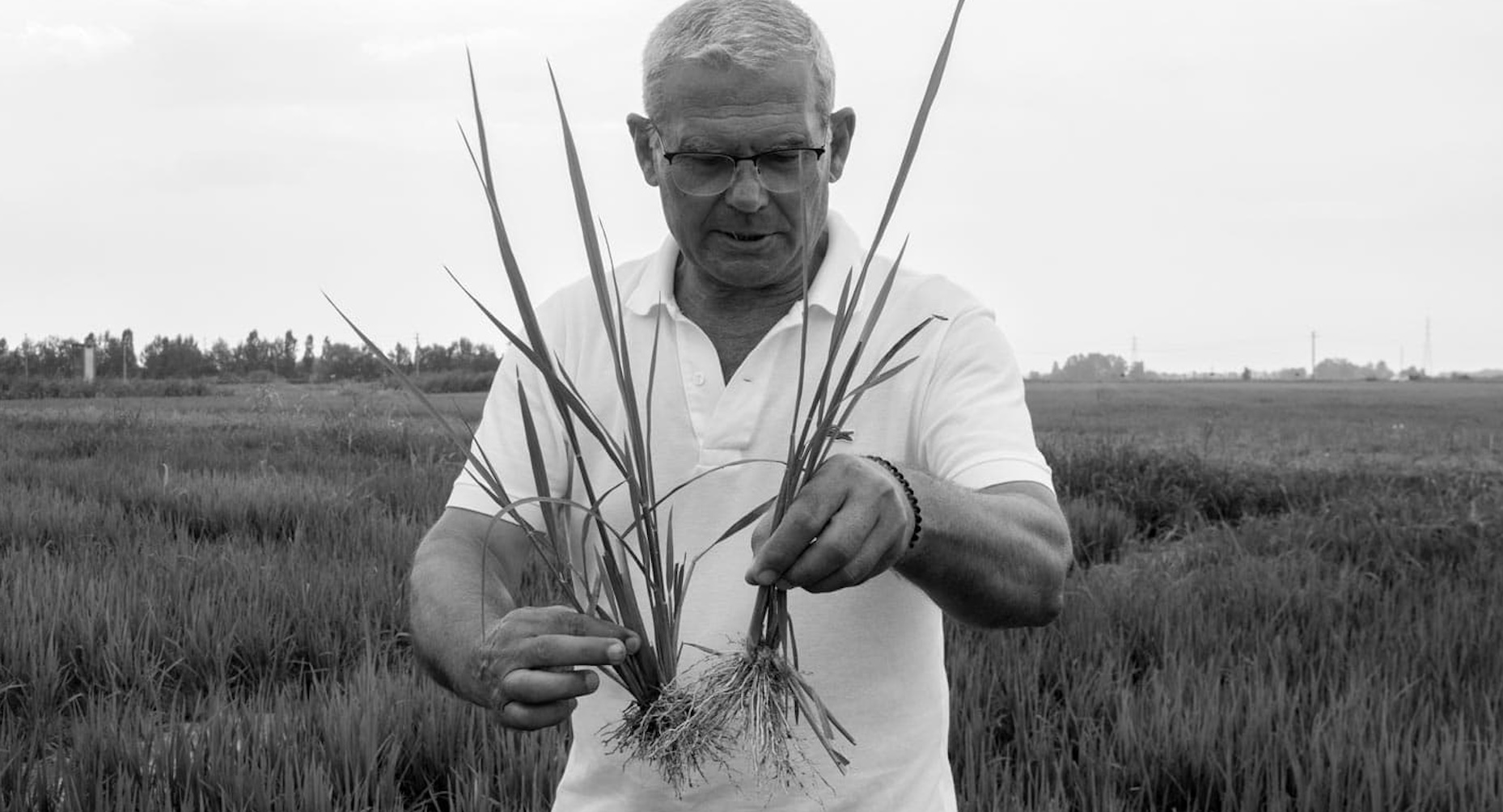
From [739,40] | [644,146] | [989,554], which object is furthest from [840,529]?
[644,146]

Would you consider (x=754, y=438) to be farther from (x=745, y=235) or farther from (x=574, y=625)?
(x=574, y=625)

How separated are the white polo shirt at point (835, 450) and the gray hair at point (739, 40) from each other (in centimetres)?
30

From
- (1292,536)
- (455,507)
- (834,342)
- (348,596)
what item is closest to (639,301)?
(455,507)

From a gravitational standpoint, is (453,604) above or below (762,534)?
below

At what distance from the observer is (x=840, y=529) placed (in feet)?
3.61

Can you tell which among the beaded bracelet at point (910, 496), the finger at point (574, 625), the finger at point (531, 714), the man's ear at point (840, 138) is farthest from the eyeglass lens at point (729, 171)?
the finger at point (531, 714)

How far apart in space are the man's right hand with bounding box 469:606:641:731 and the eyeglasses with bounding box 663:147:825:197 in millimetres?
572

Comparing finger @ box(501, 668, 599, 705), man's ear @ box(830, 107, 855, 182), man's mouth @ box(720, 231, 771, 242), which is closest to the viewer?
finger @ box(501, 668, 599, 705)

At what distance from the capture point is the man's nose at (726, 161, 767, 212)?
146cm

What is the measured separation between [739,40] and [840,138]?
270 millimetres

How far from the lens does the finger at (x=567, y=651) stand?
121 centimetres

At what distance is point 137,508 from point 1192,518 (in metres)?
5.08

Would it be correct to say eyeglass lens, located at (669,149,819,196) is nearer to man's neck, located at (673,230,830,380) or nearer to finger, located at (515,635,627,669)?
man's neck, located at (673,230,830,380)

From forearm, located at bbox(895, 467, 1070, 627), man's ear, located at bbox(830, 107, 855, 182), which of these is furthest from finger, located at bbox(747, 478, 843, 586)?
man's ear, located at bbox(830, 107, 855, 182)
